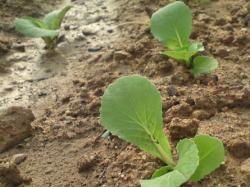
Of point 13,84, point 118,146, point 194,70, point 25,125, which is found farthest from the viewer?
point 13,84

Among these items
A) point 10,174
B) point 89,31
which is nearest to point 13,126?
Result: point 10,174

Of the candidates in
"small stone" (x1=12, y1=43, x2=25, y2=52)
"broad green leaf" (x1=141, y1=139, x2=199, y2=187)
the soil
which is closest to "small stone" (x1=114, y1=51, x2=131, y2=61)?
the soil

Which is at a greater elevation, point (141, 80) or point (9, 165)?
point (141, 80)

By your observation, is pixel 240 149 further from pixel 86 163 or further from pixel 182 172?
pixel 86 163

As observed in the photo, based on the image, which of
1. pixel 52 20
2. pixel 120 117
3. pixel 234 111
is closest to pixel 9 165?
pixel 120 117

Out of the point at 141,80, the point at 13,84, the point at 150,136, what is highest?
the point at 141,80

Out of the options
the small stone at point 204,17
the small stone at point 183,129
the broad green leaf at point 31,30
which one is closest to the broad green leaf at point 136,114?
the small stone at point 183,129

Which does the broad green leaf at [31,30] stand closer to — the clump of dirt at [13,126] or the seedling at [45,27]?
the seedling at [45,27]

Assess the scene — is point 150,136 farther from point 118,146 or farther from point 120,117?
point 118,146
